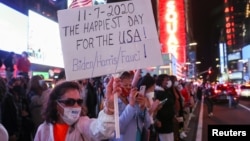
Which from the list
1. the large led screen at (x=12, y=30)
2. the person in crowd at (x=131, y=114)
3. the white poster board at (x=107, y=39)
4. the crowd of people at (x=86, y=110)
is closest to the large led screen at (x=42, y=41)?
the large led screen at (x=12, y=30)

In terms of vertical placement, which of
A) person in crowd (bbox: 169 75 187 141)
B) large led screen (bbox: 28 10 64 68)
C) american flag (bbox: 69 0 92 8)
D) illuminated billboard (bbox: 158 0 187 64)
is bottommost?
person in crowd (bbox: 169 75 187 141)

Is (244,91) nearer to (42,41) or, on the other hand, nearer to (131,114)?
(42,41)

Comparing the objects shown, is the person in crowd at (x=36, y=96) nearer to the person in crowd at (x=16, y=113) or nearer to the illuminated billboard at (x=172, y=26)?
the person in crowd at (x=16, y=113)

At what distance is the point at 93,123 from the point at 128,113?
1.53m

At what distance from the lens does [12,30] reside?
14961 mm

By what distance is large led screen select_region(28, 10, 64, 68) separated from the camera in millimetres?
16798

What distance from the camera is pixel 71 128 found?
371cm

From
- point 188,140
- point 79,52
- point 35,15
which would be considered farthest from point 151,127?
point 35,15

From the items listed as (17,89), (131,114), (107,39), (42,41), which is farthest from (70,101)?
(42,41)

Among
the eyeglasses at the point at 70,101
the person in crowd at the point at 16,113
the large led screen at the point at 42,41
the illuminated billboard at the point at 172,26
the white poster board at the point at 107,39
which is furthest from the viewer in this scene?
the illuminated billboard at the point at 172,26

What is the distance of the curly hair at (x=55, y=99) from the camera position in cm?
383

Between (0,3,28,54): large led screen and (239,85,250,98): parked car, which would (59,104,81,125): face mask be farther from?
(239,85,250,98): parked car

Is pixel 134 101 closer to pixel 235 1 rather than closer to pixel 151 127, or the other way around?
pixel 151 127

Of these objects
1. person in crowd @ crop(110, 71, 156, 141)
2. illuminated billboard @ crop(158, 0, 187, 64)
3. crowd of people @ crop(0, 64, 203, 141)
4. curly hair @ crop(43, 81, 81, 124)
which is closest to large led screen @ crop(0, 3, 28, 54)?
crowd of people @ crop(0, 64, 203, 141)
